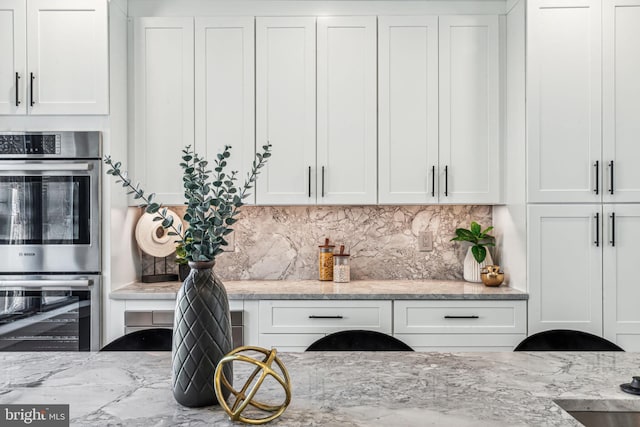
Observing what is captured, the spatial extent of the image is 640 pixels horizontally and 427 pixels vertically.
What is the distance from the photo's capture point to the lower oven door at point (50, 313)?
264cm

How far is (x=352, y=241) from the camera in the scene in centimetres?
325

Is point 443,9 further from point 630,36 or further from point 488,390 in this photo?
point 488,390

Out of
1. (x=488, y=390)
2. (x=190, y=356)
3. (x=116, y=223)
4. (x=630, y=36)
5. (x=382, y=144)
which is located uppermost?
(x=630, y=36)

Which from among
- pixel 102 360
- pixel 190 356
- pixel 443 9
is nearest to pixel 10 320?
pixel 102 360

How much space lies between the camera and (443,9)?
2.97 meters

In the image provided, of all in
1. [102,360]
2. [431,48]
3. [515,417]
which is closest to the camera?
[515,417]

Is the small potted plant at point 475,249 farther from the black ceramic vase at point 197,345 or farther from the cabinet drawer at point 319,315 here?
the black ceramic vase at point 197,345

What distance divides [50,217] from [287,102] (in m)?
1.45

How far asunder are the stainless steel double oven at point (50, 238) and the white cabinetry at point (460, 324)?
1675 millimetres

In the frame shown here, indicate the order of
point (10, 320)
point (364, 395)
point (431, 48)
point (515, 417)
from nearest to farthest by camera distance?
point (515, 417), point (364, 395), point (10, 320), point (431, 48)

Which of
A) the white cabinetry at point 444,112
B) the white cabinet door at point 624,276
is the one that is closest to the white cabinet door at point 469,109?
the white cabinetry at point 444,112

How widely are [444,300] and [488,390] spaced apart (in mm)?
1531

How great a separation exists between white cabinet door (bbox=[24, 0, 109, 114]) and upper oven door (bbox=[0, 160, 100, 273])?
1.06 ft

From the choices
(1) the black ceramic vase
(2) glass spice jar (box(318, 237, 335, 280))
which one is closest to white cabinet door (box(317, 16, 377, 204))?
(2) glass spice jar (box(318, 237, 335, 280))
